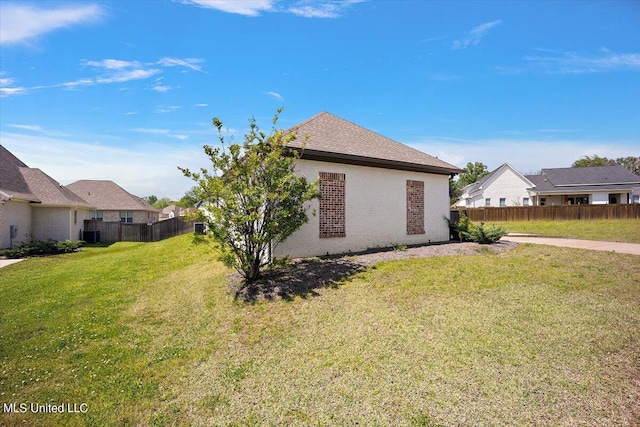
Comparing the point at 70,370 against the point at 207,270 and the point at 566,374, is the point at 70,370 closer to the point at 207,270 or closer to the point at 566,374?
the point at 207,270

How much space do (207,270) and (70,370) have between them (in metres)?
5.76

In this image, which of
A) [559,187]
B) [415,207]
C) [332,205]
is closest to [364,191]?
[332,205]

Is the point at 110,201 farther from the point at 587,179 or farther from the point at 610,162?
the point at 610,162

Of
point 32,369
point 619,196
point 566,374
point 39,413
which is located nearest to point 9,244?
point 32,369

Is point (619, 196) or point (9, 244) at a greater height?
point (619, 196)

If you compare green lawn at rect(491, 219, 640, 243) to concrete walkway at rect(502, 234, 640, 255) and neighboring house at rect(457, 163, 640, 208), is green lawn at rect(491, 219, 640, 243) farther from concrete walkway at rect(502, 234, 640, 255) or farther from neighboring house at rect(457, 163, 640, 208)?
neighboring house at rect(457, 163, 640, 208)

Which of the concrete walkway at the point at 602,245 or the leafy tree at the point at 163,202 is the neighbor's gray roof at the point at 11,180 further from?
the leafy tree at the point at 163,202

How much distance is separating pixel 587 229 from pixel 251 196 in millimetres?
24160

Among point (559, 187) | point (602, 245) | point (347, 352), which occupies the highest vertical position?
point (559, 187)

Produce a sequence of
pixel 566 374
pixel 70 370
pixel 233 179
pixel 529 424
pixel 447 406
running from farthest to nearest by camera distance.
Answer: pixel 233 179
pixel 70 370
pixel 566 374
pixel 447 406
pixel 529 424

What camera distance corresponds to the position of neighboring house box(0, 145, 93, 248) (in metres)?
17.7

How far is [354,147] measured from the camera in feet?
39.9

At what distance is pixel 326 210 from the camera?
435 inches

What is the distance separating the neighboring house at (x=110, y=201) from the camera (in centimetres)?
2956
